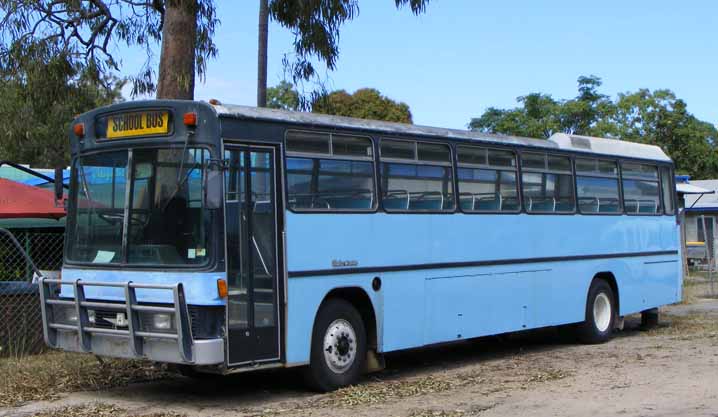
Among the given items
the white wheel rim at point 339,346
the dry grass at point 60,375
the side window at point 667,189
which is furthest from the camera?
the side window at point 667,189

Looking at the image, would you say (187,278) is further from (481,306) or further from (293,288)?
(481,306)

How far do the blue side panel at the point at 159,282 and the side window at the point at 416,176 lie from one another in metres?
2.92

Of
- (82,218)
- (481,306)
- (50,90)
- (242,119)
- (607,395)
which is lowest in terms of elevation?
(607,395)

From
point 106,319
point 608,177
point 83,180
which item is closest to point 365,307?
point 106,319

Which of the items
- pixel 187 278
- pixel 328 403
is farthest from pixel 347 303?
pixel 187 278

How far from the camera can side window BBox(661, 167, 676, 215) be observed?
56.6 ft

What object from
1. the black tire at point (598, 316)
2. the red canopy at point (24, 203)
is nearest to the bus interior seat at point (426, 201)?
the black tire at point (598, 316)

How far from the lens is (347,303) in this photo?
433 inches

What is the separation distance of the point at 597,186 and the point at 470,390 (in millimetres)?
5942

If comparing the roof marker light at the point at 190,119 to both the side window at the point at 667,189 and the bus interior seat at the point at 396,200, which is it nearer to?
the bus interior seat at the point at 396,200

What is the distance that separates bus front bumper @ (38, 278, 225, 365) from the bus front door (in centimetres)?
40

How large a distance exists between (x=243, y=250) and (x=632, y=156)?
9.07 metres

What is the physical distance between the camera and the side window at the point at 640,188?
16.2 m

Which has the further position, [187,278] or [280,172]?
[280,172]
